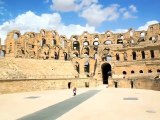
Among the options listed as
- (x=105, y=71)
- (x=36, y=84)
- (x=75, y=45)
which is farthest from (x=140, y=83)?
(x=75, y=45)

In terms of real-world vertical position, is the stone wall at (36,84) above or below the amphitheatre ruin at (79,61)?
below

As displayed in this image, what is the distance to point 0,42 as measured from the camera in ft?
192

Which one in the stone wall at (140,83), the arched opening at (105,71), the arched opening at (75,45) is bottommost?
the stone wall at (140,83)

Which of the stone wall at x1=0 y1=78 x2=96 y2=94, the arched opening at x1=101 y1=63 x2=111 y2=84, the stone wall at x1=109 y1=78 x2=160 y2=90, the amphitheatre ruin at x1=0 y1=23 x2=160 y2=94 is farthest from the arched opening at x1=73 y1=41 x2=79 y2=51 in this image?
the stone wall at x1=109 y1=78 x2=160 y2=90

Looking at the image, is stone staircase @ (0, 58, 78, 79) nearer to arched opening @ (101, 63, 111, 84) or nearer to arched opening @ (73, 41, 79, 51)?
arched opening @ (101, 63, 111, 84)

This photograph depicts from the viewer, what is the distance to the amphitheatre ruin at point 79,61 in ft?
127

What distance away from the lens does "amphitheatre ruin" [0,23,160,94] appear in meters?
38.8

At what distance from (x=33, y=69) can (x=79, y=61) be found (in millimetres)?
15205

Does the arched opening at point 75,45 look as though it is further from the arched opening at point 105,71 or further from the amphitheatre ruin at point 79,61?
the arched opening at point 105,71

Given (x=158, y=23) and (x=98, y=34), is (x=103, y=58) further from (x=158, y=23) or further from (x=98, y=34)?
(x=158, y=23)

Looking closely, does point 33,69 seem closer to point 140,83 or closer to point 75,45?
point 140,83

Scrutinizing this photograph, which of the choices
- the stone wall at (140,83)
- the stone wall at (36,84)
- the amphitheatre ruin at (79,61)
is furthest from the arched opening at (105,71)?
the stone wall at (140,83)

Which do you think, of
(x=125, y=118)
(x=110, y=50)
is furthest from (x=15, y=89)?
(x=110, y=50)

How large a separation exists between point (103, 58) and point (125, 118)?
42.5 m
